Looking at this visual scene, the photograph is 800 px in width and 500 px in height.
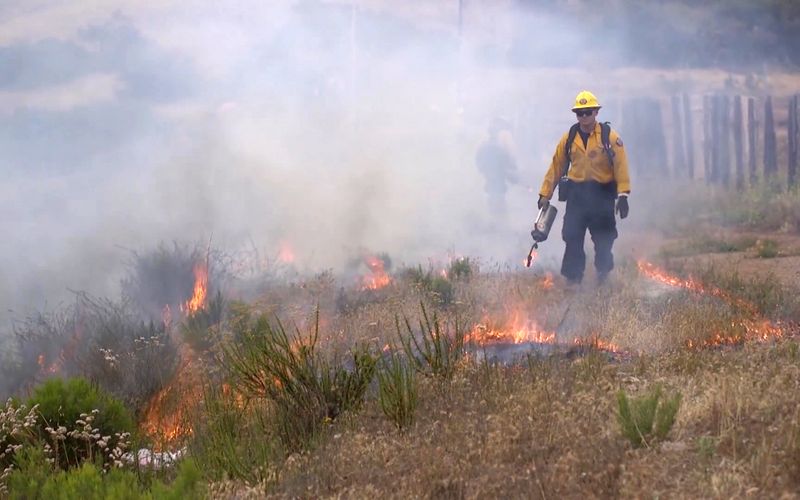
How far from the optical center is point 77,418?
5707 millimetres

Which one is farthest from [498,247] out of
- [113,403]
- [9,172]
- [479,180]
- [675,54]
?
[675,54]

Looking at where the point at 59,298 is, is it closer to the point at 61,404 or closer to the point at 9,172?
the point at 9,172

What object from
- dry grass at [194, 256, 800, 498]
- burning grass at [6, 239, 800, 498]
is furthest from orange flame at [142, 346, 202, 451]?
dry grass at [194, 256, 800, 498]

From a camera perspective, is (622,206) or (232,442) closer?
(232,442)

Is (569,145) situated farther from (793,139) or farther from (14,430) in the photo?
(793,139)

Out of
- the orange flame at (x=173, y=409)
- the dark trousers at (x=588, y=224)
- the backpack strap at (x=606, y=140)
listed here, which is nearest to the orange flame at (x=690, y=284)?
the dark trousers at (x=588, y=224)

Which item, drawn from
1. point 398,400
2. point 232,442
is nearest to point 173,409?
point 232,442

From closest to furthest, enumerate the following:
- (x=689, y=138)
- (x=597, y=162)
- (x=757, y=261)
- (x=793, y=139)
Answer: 1. (x=597, y=162)
2. (x=757, y=261)
3. (x=793, y=139)
4. (x=689, y=138)

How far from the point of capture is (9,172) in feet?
57.4

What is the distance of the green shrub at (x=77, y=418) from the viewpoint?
5523 millimetres

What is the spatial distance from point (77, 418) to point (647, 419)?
3.28m

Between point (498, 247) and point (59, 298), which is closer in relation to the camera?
point (59, 298)

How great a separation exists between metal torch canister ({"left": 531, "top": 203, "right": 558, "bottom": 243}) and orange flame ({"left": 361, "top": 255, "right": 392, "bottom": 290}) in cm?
247

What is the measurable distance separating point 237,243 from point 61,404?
9.88 m
